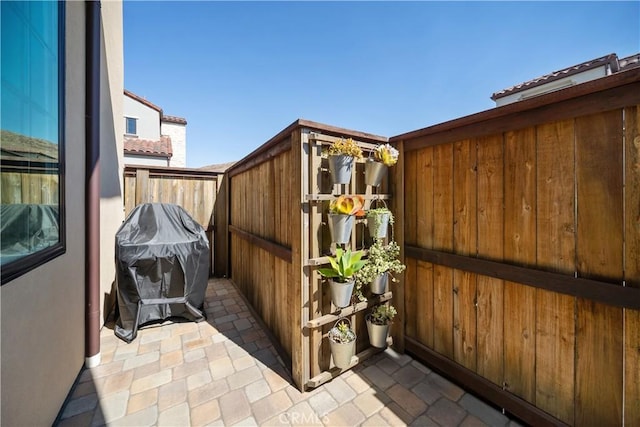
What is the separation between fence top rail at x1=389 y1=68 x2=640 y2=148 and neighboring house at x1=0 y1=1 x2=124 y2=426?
2.62 m

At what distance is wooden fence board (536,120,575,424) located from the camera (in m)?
1.40

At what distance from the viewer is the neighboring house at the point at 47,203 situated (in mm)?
1112

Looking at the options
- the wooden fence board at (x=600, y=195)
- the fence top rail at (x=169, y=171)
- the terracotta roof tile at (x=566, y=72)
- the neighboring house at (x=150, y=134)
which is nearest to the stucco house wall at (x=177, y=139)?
the neighboring house at (x=150, y=134)

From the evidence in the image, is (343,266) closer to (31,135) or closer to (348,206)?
(348,206)

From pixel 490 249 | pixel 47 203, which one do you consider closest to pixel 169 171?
pixel 47 203

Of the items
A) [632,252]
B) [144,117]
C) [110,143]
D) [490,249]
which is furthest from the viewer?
[144,117]

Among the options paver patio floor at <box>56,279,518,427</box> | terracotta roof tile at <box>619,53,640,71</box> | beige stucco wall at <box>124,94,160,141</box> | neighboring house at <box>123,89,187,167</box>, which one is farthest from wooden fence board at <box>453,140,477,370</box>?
beige stucco wall at <box>124,94,160,141</box>

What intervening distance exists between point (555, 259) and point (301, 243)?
5.36 ft

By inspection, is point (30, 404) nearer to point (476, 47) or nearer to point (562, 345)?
point (562, 345)

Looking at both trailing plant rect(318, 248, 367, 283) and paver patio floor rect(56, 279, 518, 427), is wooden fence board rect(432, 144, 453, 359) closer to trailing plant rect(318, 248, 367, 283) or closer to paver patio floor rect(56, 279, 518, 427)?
paver patio floor rect(56, 279, 518, 427)

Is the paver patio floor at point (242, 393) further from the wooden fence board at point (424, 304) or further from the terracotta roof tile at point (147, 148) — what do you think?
the terracotta roof tile at point (147, 148)

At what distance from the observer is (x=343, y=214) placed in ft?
5.91

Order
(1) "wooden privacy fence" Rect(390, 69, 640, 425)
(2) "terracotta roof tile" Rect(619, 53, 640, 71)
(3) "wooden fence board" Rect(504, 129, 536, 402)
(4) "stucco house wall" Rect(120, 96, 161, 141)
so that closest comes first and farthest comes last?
(1) "wooden privacy fence" Rect(390, 69, 640, 425)
(3) "wooden fence board" Rect(504, 129, 536, 402)
(2) "terracotta roof tile" Rect(619, 53, 640, 71)
(4) "stucco house wall" Rect(120, 96, 161, 141)

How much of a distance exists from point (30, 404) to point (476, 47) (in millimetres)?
5469
